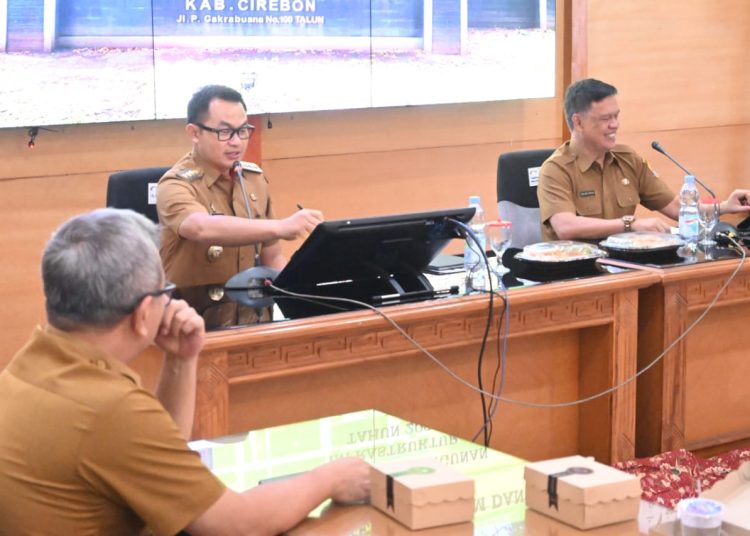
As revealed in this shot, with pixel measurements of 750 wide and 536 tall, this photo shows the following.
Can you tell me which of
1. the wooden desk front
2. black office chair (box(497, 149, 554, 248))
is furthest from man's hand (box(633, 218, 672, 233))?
the wooden desk front

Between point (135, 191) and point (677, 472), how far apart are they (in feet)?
5.52

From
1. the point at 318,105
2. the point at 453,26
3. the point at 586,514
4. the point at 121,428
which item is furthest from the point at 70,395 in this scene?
the point at 453,26

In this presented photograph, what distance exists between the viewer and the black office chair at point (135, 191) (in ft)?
10.5

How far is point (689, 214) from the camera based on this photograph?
354 centimetres

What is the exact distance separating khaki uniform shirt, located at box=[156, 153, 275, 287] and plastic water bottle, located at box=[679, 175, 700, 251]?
1.29 meters

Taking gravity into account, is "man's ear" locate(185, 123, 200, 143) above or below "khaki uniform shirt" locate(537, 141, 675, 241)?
above

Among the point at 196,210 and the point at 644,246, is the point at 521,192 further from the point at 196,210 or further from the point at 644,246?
the point at 196,210

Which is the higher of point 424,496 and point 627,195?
point 627,195

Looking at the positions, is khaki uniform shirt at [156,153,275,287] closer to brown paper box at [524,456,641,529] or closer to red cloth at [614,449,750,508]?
red cloth at [614,449,750,508]

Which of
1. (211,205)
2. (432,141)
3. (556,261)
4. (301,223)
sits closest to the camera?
(301,223)

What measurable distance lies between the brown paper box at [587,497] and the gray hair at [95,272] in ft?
1.97

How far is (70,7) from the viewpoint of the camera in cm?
388

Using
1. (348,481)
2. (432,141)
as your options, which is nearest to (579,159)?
(432,141)

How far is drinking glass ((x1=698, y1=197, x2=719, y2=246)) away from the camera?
3.42 m
